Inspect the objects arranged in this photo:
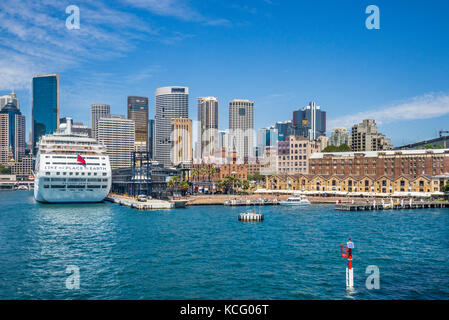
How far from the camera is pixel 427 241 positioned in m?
50.5

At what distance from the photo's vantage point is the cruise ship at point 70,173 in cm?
9425

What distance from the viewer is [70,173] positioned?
94.9 metres

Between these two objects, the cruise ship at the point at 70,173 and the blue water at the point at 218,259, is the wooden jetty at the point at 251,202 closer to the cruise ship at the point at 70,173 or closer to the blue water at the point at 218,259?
the cruise ship at the point at 70,173

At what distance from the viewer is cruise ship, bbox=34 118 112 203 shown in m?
94.2

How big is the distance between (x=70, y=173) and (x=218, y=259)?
213ft

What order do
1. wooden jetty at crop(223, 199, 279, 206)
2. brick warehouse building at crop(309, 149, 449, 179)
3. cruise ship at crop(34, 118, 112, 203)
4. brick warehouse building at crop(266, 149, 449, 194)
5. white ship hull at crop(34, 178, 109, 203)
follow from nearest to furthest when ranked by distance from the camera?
cruise ship at crop(34, 118, 112, 203) < white ship hull at crop(34, 178, 109, 203) < wooden jetty at crop(223, 199, 279, 206) < brick warehouse building at crop(266, 149, 449, 194) < brick warehouse building at crop(309, 149, 449, 179)

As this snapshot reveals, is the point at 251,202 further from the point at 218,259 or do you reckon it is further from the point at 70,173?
the point at 218,259

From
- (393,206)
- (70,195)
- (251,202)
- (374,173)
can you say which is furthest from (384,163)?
(70,195)

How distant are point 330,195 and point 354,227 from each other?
215ft

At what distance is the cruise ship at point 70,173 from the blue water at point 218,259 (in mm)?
24895

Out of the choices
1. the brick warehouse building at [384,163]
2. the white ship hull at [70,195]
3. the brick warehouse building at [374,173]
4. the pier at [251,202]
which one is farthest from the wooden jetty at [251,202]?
the brick warehouse building at [384,163]

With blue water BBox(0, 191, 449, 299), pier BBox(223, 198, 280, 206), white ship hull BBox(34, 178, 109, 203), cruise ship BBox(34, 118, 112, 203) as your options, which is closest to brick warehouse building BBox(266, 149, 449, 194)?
pier BBox(223, 198, 280, 206)

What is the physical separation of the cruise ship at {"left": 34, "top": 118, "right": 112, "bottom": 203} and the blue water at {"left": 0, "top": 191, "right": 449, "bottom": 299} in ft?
81.7

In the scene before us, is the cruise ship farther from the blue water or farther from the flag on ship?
the blue water
